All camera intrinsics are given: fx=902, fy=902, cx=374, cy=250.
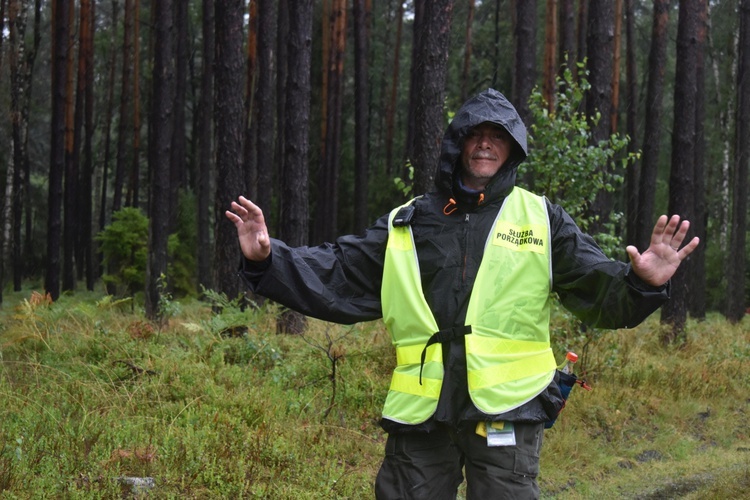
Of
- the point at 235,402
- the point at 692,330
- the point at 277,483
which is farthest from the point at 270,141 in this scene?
the point at 277,483

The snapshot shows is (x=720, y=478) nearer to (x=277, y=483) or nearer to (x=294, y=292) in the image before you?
(x=277, y=483)

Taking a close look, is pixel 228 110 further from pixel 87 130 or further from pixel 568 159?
pixel 87 130

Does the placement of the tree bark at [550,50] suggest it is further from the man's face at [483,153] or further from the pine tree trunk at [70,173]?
the man's face at [483,153]

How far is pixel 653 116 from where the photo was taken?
19.7 m

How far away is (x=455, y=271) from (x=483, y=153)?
57 centimetres

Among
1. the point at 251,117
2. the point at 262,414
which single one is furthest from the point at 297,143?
the point at 251,117

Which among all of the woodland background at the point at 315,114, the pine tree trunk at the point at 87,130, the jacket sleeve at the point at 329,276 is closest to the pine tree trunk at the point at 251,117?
the woodland background at the point at 315,114

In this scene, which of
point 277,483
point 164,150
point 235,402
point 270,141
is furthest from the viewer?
point 270,141

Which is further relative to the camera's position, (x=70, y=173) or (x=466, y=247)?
(x=70, y=173)

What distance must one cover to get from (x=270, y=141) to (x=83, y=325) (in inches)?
474

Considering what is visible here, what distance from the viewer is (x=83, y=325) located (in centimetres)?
1038

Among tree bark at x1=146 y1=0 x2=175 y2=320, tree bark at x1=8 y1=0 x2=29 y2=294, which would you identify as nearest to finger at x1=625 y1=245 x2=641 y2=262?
tree bark at x1=146 y1=0 x2=175 y2=320

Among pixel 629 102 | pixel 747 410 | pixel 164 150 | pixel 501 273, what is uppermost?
pixel 629 102

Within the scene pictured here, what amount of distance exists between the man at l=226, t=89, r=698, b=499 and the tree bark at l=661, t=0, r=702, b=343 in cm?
1127
